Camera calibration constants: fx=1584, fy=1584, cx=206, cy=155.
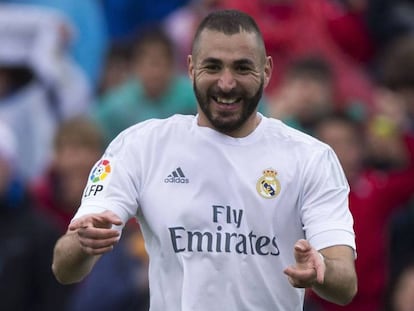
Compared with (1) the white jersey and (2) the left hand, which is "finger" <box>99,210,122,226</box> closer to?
(1) the white jersey

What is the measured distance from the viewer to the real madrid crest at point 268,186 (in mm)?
6488

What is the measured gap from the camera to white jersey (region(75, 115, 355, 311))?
21.0 ft

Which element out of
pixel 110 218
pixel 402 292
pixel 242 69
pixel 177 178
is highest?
pixel 402 292

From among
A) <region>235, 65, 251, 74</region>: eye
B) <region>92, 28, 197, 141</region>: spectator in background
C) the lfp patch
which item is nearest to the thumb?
<region>235, 65, 251, 74</region>: eye

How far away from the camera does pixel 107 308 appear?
31.3 ft

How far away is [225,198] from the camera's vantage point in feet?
21.3

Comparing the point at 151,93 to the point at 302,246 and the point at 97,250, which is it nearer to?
Result: the point at 97,250

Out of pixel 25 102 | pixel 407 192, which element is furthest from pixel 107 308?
pixel 25 102

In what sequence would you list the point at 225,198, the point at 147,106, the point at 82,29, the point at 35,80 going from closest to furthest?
Answer: the point at 225,198
the point at 147,106
the point at 35,80
the point at 82,29

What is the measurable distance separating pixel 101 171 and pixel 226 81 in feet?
2.12

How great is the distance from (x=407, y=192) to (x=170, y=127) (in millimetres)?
3689

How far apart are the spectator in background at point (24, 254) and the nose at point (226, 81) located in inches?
148

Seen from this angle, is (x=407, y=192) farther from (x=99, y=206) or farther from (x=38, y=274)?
(x=99, y=206)

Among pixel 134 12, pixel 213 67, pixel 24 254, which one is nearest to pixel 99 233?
pixel 213 67
